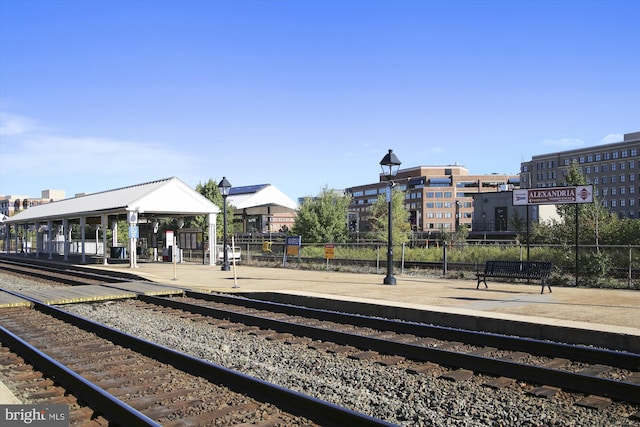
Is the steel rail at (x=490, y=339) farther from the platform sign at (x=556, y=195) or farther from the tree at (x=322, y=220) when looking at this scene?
the tree at (x=322, y=220)

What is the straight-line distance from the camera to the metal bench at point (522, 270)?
1557cm

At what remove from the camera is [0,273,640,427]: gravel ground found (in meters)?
5.98

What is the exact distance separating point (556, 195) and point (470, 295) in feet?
17.4

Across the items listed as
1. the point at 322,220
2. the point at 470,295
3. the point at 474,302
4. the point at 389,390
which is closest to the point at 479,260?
the point at 470,295

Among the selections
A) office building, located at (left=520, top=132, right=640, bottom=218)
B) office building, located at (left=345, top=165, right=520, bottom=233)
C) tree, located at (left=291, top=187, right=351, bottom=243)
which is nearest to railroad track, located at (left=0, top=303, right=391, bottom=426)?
tree, located at (left=291, top=187, right=351, bottom=243)

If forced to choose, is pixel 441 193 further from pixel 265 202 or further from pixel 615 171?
pixel 265 202

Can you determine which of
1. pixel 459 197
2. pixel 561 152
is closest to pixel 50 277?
pixel 459 197

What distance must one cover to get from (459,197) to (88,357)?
135891mm

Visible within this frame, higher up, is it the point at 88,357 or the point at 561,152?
the point at 561,152

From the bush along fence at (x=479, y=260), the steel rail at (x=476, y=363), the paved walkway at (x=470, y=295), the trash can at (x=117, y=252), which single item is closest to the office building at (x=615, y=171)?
the bush along fence at (x=479, y=260)

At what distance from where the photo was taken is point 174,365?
8305 millimetres

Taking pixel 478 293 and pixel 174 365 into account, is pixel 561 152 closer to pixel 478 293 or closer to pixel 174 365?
pixel 478 293

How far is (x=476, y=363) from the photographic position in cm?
800

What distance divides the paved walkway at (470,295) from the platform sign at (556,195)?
277 cm
